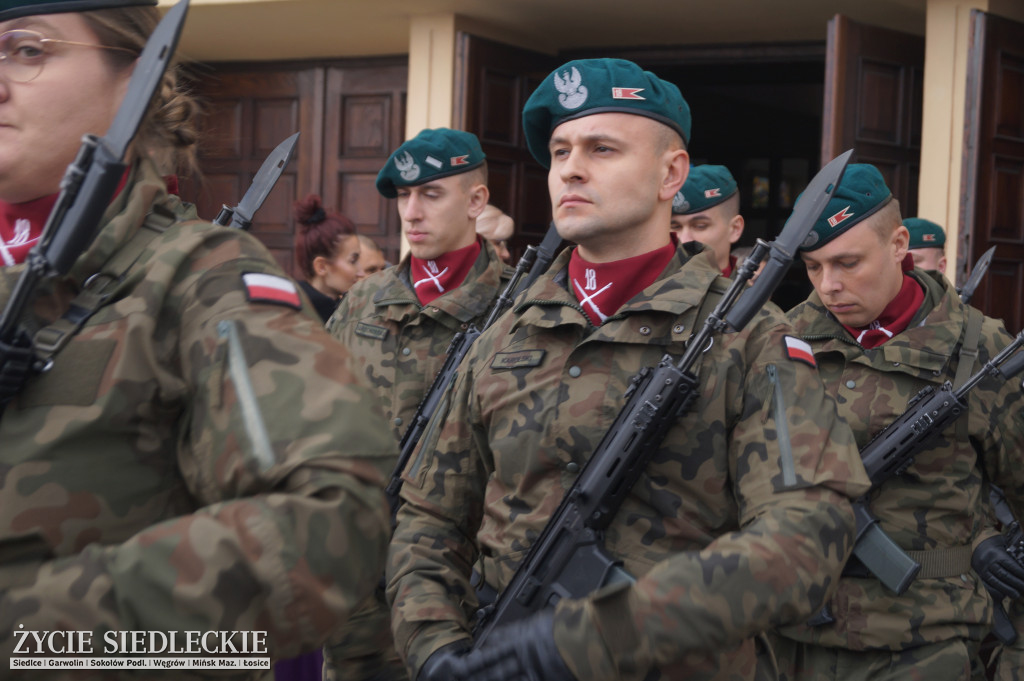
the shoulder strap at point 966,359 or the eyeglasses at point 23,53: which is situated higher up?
the eyeglasses at point 23,53

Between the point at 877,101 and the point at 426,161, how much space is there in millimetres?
3033

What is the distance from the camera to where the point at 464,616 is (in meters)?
2.10

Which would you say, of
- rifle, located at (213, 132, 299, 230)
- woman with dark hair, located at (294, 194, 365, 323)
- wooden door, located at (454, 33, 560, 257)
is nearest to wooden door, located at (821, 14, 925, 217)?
wooden door, located at (454, 33, 560, 257)

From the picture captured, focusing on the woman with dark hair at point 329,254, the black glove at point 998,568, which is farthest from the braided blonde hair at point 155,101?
the woman with dark hair at point 329,254

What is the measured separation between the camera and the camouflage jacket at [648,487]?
1.68m

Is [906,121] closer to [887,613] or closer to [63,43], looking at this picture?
→ [887,613]

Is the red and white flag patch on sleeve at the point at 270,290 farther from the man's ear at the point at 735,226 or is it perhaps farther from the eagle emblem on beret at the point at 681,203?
the man's ear at the point at 735,226

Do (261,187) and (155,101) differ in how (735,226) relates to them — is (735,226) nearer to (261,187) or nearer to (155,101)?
(261,187)

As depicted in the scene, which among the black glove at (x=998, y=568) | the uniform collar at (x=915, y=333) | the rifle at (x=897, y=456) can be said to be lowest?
the black glove at (x=998, y=568)

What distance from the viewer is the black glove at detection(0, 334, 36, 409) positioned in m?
1.19

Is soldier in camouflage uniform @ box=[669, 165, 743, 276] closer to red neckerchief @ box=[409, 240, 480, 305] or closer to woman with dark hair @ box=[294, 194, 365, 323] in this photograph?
red neckerchief @ box=[409, 240, 480, 305]

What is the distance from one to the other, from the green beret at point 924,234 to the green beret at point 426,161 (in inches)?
87.6

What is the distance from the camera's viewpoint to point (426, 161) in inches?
157

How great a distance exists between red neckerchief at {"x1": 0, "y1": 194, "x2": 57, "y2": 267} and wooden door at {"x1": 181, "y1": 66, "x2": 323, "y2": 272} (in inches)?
255
